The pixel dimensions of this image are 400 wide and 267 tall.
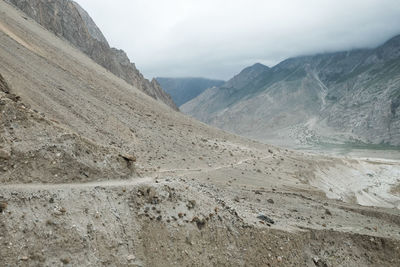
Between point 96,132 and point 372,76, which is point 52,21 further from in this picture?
point 372,76

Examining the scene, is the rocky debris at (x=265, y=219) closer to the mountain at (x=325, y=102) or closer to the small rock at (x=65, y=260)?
the small rock at (x=65, y=260)

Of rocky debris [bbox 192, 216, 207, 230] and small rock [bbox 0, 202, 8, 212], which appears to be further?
rocky debris [bbox 192, 216, 207, 230]

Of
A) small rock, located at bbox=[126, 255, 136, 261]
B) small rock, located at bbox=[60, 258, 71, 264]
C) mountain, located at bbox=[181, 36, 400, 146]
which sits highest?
mountain, located at bbox=[181, 36, 400, 146]

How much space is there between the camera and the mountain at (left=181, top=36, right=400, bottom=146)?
4267 inches

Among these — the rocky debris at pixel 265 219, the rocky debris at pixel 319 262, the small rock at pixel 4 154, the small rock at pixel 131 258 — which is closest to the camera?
the small rock at pixel 131 258

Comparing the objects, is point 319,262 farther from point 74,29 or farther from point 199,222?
point 74,29

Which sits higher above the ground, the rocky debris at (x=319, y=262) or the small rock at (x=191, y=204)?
the small rock at (x=191, y=204)

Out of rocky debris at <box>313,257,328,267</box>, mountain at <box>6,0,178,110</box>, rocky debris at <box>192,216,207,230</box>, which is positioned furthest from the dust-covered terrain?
mountain at <box>6,0,178,110</box>

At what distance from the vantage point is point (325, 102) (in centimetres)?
14200

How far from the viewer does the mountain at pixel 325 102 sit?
108 metres

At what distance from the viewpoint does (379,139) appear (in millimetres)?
101875

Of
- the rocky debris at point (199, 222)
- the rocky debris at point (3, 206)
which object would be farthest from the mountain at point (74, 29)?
the rocky debris at point (199, 222)

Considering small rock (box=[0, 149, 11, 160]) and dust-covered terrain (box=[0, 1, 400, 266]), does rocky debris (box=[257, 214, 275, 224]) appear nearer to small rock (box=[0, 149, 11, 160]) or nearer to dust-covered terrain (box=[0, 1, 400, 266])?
dust-covered terrain (box=[0, 1, 400, 266])

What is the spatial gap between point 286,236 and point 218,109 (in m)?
185
